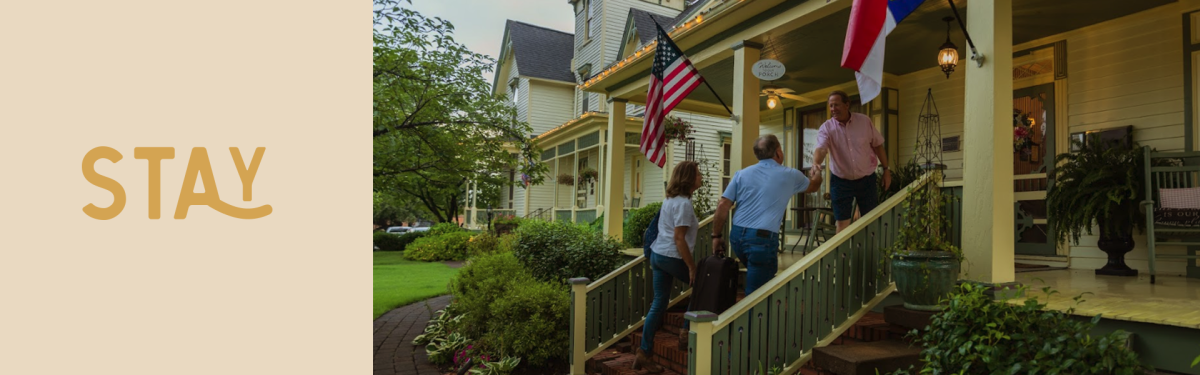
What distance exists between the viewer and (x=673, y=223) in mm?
4828

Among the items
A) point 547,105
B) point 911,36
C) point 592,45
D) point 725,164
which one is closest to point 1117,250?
point 911,36

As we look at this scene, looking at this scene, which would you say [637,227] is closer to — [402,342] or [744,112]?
[744,112]

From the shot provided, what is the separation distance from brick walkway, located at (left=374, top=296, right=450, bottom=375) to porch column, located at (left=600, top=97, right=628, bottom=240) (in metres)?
2.84

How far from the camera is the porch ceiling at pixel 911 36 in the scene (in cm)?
578

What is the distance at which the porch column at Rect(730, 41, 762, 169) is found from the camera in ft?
21.0

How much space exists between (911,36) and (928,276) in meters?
3.59

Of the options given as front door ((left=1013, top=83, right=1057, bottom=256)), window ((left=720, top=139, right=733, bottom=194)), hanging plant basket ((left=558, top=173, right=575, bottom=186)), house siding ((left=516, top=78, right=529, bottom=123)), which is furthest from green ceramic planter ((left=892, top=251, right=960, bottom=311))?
house siding ((left=516, top=78, right=529, bottom=123))
